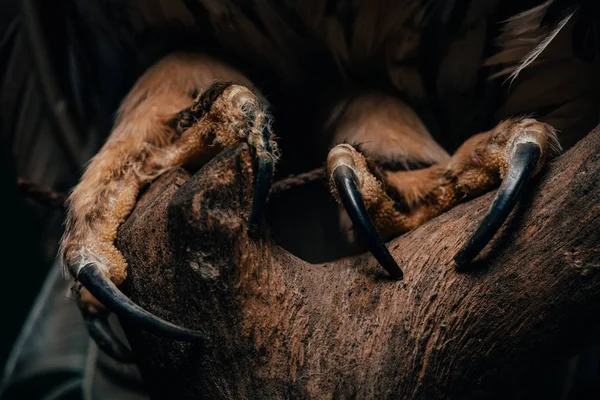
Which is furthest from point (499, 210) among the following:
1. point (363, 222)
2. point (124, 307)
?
point (124, 307)

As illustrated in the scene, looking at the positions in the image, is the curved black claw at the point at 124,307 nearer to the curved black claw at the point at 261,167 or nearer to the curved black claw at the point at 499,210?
the curved black claw at the point at 261,167

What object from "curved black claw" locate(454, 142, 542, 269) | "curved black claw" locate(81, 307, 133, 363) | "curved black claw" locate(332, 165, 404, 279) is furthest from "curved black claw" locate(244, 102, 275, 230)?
"curved black claw" locate(81, 307, 133, 363)

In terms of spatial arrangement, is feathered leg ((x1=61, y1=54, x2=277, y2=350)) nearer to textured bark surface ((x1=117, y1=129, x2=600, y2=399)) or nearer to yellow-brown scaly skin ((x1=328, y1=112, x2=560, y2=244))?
textured bark surface ((x1=117, y1=129, x2=600, y2=399))

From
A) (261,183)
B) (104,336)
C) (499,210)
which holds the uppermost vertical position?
(261,183)

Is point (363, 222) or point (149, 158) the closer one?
point (363, 222)

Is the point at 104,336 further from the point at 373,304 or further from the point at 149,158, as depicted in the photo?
the point at 373,304

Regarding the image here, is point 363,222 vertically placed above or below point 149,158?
below
